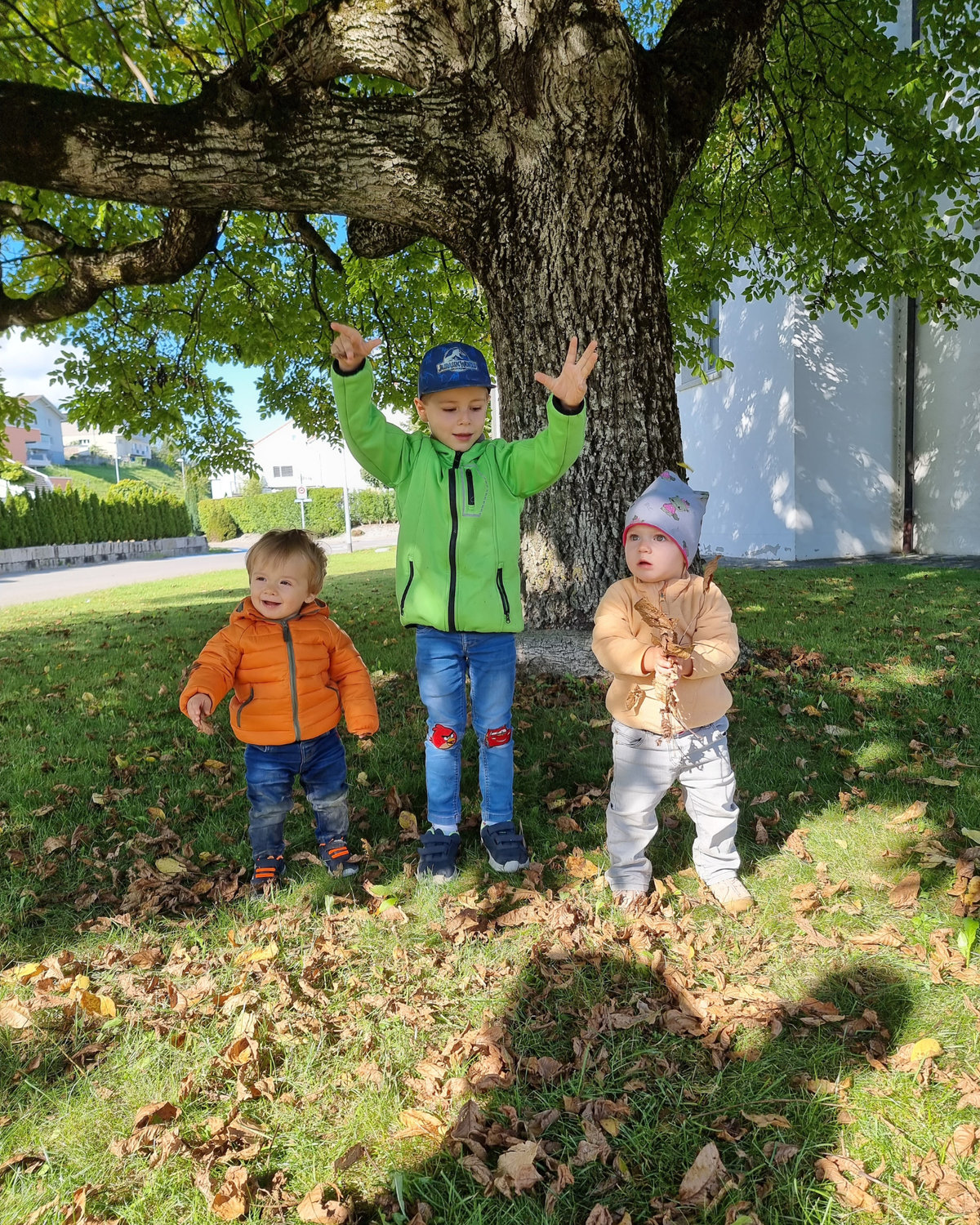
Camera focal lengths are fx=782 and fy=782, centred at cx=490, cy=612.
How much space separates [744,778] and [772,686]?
1.63m

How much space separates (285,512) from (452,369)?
48.0 metres

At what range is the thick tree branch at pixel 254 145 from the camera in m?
5.24

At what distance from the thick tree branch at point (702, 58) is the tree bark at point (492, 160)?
543mm

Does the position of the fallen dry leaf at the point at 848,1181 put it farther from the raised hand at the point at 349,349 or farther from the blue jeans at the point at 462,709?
the raised hand at the point at 349,349

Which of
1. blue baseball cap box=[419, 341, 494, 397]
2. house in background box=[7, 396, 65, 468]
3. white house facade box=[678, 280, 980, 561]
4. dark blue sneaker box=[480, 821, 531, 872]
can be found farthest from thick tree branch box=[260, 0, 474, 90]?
house in background box=[7, 396, 65, 468]

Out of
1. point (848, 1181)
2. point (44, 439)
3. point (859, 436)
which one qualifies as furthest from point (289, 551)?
point (44, 439)

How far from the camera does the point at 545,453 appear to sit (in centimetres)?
318

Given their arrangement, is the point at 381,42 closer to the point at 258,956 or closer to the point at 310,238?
the point at 310,238

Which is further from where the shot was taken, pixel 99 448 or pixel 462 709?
pixel 99 448

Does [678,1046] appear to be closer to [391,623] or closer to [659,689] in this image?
[659,689]

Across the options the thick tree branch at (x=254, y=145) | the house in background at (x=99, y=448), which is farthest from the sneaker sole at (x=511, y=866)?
the house in background at (x=99, y=448)

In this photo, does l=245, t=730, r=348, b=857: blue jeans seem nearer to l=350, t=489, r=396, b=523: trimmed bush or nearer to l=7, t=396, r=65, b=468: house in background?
l=350, t=489, r=396, b=523: trimmed bush

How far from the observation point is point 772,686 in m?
5.53

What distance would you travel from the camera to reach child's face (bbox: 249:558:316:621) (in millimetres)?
3311
